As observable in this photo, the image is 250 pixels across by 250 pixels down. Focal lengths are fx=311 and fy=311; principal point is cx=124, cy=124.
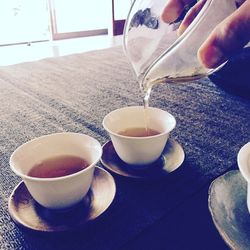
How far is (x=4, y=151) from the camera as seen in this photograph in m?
0.64

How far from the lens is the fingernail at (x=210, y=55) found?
450 millimetres

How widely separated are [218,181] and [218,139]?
9.0 inches

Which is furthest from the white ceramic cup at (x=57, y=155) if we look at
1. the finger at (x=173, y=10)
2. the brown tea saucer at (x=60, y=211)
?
the finger at (x=173, y=10)

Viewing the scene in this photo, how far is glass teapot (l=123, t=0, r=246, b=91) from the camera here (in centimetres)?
49

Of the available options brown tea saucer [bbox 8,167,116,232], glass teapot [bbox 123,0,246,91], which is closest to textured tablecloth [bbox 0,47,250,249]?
brown tea saucer [bbox 8,167,116,232]

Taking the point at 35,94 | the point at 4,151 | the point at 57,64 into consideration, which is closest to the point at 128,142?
the point at 4,151

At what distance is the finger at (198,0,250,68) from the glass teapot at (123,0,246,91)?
5 centimetres

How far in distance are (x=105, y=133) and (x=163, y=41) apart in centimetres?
24

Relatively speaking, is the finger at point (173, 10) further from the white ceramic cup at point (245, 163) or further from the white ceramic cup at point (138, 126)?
the white ceramic cup at point (245, 163)

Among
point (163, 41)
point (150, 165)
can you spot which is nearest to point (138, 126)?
point (150, 165)

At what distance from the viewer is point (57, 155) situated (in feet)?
1.66

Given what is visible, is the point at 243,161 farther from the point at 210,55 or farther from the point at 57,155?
the point at 57,155

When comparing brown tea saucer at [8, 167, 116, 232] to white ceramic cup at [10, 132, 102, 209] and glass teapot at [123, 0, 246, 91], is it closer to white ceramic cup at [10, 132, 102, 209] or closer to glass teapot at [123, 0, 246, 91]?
white ceramic cup at [10, 132, 102, 209]

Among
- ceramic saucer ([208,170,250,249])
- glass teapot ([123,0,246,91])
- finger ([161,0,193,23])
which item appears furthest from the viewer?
finger ([161,0,193,23])
